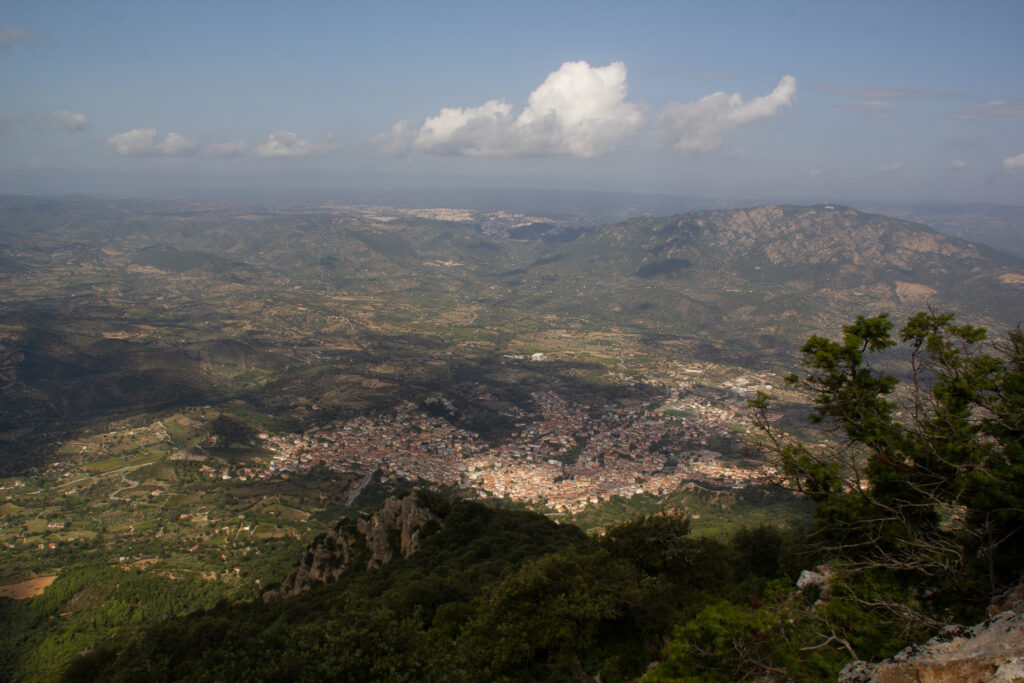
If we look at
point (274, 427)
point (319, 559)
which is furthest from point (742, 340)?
point (319, 559)

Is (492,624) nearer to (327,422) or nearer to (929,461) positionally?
(929,461)

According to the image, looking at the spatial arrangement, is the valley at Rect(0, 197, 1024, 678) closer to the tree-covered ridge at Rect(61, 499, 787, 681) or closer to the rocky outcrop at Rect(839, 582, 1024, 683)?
the tree-covered ridge at Rect(61, 499, 787, 681)

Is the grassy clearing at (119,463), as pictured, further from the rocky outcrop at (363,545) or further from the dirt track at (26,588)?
the rocky outcrop at (363,545)

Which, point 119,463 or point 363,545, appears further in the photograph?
point 119,463

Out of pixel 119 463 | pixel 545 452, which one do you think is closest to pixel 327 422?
pixel 119 463

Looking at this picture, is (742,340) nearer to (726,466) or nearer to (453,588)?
(726,466)

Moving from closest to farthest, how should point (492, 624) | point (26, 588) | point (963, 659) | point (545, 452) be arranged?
1. point (963, 659)
2. point (492, 624)
3. point (26, 588)
4. point (545, 452)

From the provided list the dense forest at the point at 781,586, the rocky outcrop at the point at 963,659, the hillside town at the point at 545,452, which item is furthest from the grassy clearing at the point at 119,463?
the rocky outcrop at the point at 963,659

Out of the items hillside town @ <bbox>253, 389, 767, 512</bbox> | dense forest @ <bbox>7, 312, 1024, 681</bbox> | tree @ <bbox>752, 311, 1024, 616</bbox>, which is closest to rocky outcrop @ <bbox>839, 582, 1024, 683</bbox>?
dense forest @ <bbox>7, 312, 1024, 681</bbox>
